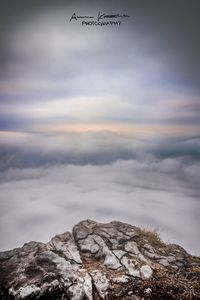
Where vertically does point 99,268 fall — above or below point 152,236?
below

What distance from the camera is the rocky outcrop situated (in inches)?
191

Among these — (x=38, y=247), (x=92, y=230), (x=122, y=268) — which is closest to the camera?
(x=122, y=268)

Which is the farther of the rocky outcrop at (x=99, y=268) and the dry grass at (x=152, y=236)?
the dry grass at (x=152, y=236)

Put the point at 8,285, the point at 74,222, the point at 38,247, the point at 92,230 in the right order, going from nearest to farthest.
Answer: the point at 8,285 < the point at 38,247 < the point at 92,230 < the point at 74,222

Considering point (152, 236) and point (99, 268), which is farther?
point (152, 236)

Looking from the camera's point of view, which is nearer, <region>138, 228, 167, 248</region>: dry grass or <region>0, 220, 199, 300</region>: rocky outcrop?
<region>0, 220, 199, 300</region>: rocky outcrop

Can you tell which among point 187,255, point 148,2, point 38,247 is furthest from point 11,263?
point 148,2

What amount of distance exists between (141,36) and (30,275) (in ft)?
18.0

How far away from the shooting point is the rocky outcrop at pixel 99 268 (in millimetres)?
4859

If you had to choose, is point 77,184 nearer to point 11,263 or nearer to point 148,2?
Result: point 11,263

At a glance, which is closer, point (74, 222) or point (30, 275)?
point (30, 275)

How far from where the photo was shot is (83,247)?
19.6ft

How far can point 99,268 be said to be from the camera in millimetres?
5461

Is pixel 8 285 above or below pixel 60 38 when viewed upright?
below
